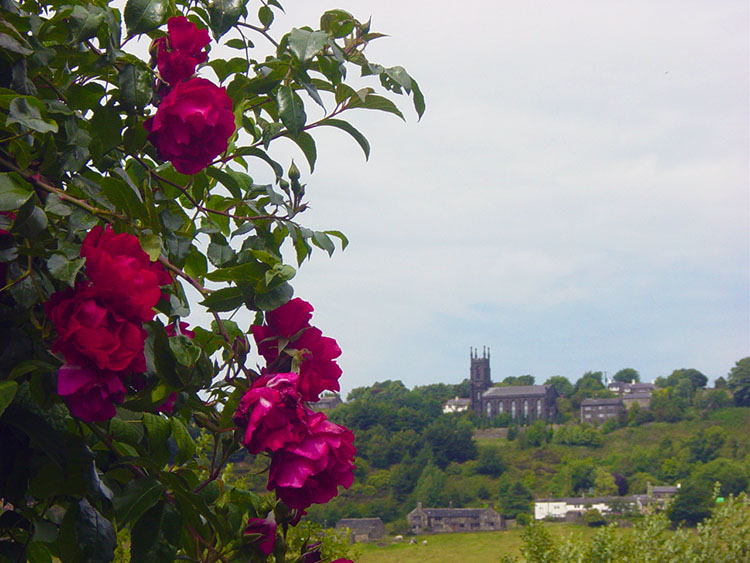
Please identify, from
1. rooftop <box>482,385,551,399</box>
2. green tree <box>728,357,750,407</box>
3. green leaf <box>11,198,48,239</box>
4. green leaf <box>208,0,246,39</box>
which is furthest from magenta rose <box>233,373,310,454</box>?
rooftop <box>482,385,551,399</box>

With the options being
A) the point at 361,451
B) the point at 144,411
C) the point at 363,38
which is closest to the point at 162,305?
the point at 144,411

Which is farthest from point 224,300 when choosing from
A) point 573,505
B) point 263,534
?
point 573,505

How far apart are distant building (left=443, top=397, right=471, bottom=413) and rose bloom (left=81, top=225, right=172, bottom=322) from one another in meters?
94.3

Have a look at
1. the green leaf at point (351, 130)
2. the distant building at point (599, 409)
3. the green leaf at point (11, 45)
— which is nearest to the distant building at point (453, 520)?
the distant building at point (599, 409)

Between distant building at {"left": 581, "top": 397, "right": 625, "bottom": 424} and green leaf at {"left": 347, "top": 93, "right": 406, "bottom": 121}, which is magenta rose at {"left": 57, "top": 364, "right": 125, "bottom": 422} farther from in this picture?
distant building at {"left": 581, "top": 397, "right": 625, "bottom": 424}

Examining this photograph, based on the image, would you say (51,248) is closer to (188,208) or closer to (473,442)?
(188,208)

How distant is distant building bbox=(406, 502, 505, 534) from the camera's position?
178ft

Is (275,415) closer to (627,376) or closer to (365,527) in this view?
(365,527)

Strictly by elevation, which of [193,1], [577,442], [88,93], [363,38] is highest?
[193,1]

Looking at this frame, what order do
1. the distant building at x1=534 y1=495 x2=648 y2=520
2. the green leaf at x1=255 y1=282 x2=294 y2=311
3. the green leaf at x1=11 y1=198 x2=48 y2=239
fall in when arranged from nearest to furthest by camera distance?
the green leaf at x1=11 y1=198 x2=48 y2=239, the green leaf at x1=255 y1=282 x2=294 y2=311, the distant building at x1=534 y1=495 x2=648 y2=520

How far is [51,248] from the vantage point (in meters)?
1.10

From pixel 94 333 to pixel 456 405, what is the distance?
98.4 meters

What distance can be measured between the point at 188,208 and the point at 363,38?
0.48m

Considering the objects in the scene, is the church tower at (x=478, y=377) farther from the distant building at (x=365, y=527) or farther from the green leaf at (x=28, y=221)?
the green leaf at (x=28, y=221)
